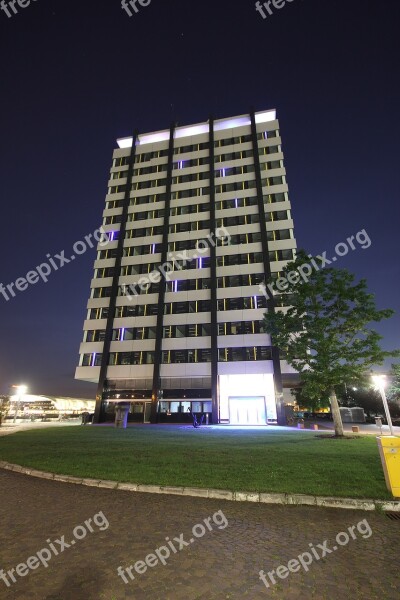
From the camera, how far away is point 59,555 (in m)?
4.18

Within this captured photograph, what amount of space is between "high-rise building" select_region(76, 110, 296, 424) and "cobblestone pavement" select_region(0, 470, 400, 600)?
28.2m

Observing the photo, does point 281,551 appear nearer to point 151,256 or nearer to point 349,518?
point 349,518

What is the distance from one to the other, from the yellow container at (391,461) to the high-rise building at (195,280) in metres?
26.5

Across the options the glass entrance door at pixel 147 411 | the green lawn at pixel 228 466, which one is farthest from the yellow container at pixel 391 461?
the glass entrance door at pixel 147 411

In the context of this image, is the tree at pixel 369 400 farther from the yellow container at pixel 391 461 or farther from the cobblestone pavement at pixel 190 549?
the cobblestone pavement at pixel 190 549

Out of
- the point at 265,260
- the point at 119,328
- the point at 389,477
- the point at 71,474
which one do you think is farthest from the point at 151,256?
the point at 389,477

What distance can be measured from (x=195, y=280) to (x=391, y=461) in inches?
1307

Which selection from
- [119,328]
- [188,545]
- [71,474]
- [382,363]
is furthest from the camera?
[119,328]

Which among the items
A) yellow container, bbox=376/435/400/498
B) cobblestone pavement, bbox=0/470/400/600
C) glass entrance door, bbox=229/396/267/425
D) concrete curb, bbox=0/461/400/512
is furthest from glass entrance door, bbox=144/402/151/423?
yellow container, bbox=376/435/400/498

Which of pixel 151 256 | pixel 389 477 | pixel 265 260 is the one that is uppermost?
pixel 151 256

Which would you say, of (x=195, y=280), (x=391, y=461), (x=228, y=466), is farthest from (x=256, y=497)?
(x=195, y=280)

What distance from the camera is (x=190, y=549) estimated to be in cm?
436

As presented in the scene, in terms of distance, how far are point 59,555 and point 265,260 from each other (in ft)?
116

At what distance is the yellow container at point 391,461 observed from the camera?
6.39m
